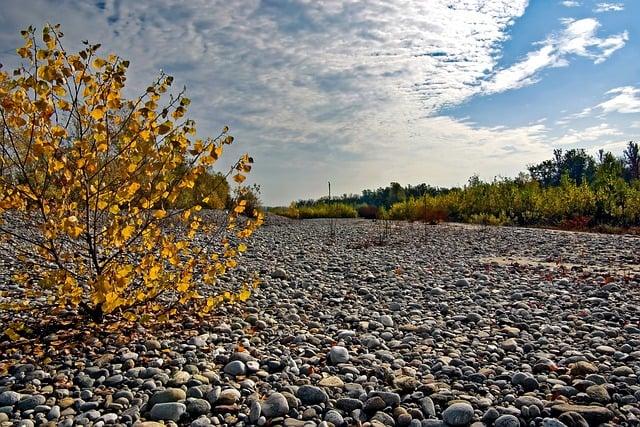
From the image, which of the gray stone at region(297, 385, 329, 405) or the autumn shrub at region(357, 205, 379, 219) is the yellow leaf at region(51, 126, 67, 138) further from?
the autumn shrub at region(357, 205, 379, 219)

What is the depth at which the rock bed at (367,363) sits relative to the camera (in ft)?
7.68

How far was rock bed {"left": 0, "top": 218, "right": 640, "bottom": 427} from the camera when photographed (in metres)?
2.34

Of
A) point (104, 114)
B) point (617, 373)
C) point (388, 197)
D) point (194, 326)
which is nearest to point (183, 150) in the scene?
point (104, 114)

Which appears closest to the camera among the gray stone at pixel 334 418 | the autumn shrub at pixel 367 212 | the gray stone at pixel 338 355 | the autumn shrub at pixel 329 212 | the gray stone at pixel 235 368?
the gray stone at pixel 334 418

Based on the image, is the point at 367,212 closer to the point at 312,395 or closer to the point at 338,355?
the point at 338,355

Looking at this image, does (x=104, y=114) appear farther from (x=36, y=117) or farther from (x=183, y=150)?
(x=183, y=150)

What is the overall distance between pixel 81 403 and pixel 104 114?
5.65ft

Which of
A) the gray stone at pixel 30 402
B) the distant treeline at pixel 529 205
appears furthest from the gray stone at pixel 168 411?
the distant treeline at pixel 529 205

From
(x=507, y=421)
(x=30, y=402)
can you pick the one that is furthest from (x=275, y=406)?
(x=30, y=402)

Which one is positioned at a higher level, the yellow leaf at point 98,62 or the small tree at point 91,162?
the yellow leaf at point 98,62

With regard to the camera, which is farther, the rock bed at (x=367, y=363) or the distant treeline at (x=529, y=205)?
the distant treeline at (x=529, y=205)

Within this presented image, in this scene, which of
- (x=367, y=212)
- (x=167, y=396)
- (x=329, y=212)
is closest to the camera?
(x=167, y=396)

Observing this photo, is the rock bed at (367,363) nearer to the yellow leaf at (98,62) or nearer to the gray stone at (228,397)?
the gray stone at (228,397)

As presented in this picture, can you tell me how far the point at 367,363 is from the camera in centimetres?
304
